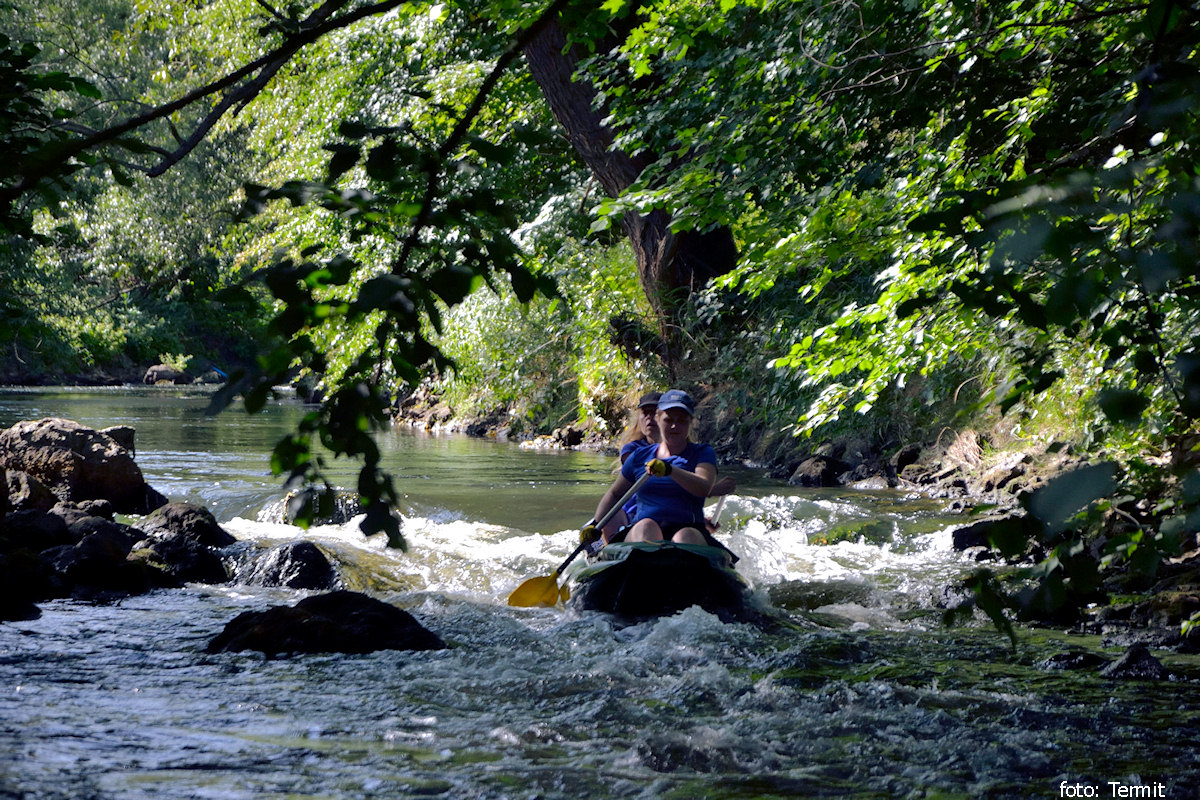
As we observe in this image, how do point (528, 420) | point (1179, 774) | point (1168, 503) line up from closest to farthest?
point (1168, 503)
point (1179, 774)
point (528, 420)

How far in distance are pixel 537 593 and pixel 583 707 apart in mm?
2580

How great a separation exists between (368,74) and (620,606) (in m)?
10.6

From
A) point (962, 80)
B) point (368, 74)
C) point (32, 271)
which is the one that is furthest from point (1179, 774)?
point (32, 271)

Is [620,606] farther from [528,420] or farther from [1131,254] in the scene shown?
[528,420]

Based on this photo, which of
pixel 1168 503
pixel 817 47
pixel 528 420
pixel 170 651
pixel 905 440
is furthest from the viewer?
pixel 528 420

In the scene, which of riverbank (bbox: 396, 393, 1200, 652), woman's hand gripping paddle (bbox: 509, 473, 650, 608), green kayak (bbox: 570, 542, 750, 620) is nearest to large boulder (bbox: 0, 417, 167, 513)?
woman's hand gripping paddle (bbox: 509, 473, 650, 608)

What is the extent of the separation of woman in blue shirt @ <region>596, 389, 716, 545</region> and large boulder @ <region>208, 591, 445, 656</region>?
166 cm

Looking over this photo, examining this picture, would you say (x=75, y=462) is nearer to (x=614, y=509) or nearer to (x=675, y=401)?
(x=614, y=509)

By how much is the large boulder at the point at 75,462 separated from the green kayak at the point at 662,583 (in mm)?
5868

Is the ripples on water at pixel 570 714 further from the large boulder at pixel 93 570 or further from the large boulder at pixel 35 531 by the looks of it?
the large boulder at pixel 35 531

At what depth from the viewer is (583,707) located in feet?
13.5

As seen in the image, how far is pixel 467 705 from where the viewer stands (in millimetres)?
4117

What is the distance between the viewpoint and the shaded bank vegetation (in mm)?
1694

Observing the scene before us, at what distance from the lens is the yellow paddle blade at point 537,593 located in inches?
262
